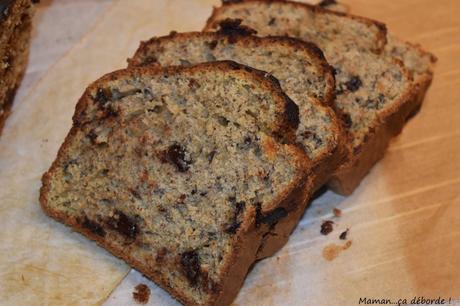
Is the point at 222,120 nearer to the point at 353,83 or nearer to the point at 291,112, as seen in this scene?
the point at 291,112

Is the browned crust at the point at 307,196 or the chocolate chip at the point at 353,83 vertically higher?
the chocolate chip at the point at 353,83

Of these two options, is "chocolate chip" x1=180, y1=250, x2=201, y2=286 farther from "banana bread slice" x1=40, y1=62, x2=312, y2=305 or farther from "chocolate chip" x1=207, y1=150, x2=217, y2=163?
"chocolate chip" x1=207, y1=150, x2=217, y2=163

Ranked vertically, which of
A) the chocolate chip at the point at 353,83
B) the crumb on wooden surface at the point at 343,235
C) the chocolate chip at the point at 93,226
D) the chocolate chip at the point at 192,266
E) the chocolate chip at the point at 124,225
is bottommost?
the crumb on wooden surface at the point at 343,235

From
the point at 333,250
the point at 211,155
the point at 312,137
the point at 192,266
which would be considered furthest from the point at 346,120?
the point at 192,266

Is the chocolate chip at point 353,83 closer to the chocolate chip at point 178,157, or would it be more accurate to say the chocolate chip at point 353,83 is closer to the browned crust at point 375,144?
the browned crust at point 375,144

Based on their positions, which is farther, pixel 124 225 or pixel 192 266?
pixel 124 225

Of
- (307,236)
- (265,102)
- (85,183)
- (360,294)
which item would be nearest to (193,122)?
(265,102)

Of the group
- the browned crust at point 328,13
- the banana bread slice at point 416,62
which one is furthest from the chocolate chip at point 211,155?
the banana bread slice at point 416,62
